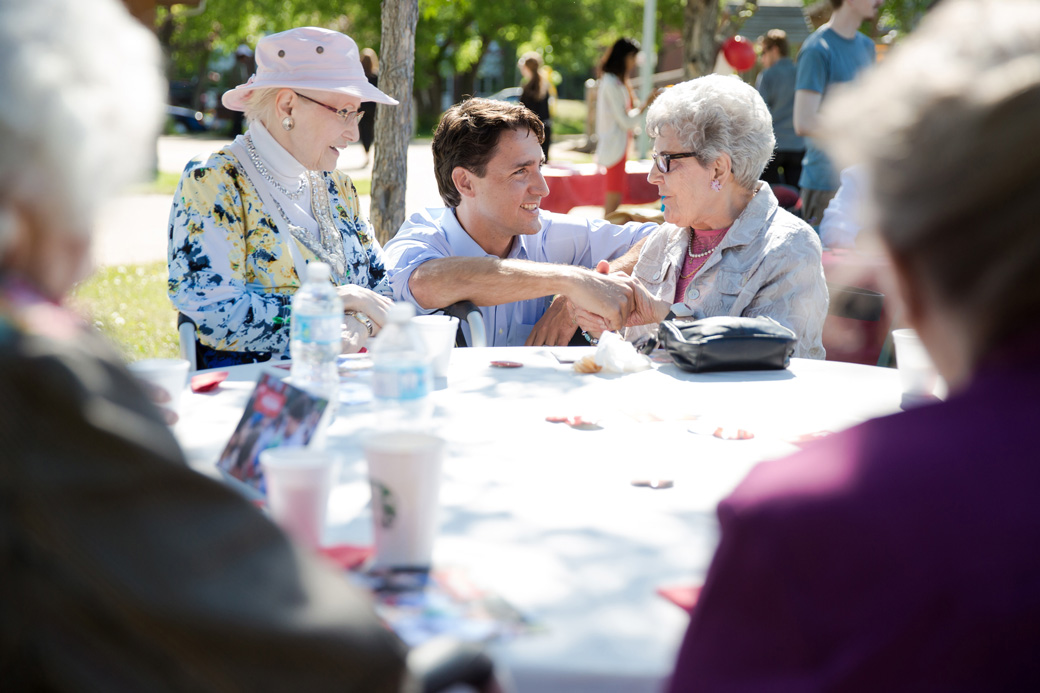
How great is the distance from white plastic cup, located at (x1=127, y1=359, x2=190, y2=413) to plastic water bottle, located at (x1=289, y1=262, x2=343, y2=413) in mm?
290

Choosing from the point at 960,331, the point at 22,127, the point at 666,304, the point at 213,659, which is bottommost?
the point at 666,304

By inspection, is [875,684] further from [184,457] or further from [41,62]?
[41,62]

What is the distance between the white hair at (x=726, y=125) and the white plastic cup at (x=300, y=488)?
7.46 feet

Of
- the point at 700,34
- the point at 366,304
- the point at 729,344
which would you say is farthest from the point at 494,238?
the point at 700,34

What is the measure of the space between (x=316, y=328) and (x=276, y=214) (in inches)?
40.1

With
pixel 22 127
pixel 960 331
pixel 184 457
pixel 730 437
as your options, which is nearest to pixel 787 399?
pixel 730 437

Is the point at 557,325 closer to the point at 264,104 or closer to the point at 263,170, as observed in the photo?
the point at 263,170

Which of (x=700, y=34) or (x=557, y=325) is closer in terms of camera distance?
(x=557, y=325)

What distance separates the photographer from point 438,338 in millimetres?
2471

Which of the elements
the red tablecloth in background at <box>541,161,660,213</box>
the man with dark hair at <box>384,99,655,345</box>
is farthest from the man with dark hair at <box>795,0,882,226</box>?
the man with dark hair at <box>384,99,655,345</box>

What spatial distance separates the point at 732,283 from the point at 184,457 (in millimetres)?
2499

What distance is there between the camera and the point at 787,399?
2.36m

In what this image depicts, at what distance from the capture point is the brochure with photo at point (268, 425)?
1.55 m

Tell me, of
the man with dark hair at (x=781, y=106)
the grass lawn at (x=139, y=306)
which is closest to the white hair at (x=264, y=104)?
the grass lawn at (x=139, y=306)
